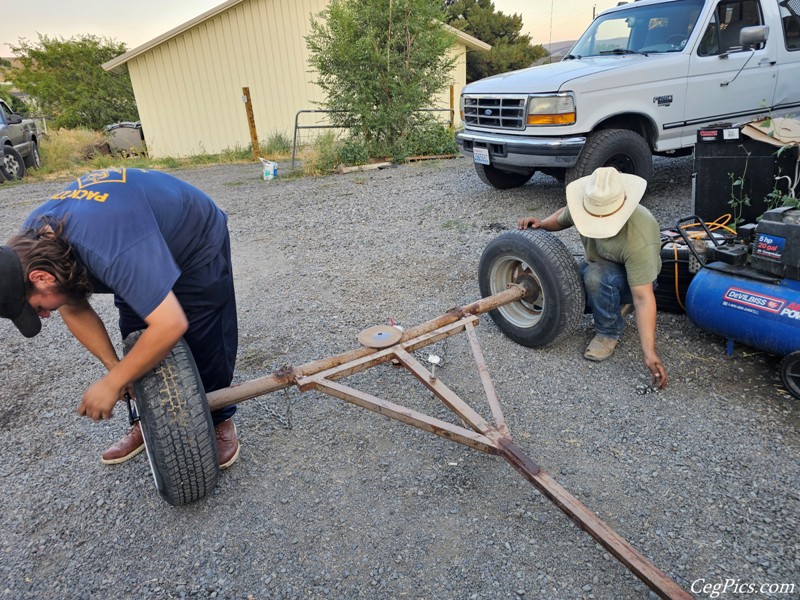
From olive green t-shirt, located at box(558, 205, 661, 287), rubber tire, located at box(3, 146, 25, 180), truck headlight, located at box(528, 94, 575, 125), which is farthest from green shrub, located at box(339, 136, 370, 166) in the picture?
olive green t-shirt, located at box(558, 205, 661, 287)

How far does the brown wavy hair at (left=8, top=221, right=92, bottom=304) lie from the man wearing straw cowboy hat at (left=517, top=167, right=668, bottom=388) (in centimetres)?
254

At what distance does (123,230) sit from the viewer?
181 cm

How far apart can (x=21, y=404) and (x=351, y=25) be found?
9.82m

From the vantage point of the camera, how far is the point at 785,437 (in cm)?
265

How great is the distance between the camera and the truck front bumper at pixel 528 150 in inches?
225

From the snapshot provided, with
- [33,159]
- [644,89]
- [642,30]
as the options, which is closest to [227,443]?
[644,89]

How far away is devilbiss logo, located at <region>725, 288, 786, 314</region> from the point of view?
2.82 meters

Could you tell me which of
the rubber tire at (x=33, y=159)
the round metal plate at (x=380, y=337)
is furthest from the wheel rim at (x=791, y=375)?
the rubber tire at (x=33, y=159)

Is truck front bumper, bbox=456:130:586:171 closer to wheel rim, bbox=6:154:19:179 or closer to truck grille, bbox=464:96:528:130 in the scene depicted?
truck grille, bbox=464:96:528:130

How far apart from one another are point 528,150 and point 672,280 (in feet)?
9.13

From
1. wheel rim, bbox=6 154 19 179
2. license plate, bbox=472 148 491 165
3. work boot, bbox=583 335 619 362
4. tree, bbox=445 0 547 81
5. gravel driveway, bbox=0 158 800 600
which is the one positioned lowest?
gravel driveway, bbox=0 158 800 600

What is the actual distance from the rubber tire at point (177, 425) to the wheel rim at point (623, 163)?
520 cm

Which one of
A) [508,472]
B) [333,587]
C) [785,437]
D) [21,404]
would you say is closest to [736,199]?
[785,437]

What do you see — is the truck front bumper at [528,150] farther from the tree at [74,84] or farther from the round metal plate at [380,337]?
the tree at [74,84]
